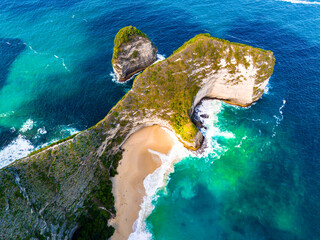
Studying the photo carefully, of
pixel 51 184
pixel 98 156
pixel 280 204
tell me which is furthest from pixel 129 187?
pixel 280 204

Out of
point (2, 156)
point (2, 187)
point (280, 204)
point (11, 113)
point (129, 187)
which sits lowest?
point (280, 204)

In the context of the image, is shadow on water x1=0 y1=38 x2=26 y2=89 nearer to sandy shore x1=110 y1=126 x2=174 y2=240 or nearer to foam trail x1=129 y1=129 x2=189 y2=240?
sandy shore x1=110 y1=126 x2=174 y2=240

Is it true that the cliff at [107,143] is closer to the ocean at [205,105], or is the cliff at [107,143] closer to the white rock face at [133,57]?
the ocean at [205,105]

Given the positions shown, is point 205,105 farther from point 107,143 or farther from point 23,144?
point 23,144

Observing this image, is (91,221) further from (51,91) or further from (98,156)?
(51,91)

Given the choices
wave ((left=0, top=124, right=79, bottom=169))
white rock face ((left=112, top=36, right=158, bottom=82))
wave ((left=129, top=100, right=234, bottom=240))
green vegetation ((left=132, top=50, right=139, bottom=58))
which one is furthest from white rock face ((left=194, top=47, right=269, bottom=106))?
wave ((left=0, top=124, right=79, bottom=169))

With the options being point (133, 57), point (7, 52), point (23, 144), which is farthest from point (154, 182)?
point (7, 52)

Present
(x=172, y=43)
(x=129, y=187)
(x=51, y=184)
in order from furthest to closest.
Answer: (x=172, y=43) → (x=129, y=187) → (x=51, y=184)

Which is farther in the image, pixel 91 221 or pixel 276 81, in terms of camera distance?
pixel 276 81
